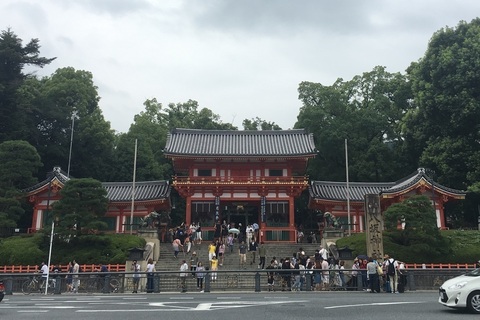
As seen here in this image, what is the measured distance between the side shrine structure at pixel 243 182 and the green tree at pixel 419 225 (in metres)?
11.7

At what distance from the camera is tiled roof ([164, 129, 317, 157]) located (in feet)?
133

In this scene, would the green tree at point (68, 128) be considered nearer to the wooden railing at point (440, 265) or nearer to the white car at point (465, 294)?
the wooden railing at point (440, 265)

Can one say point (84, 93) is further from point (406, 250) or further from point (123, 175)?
point (406, 250)

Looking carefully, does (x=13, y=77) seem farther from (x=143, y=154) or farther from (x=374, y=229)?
(x=374, y=229)

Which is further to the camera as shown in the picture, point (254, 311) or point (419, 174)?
point (419, 174)

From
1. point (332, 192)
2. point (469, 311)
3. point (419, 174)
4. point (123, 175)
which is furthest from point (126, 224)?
point (469, 311)

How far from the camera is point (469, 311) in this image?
1102 cm

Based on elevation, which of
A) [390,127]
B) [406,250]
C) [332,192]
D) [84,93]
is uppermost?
[84,93]

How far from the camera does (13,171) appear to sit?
32844 millimetres

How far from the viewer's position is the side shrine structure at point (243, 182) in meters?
38.9

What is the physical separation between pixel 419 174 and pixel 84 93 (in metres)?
36.3

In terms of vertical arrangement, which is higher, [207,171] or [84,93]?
[84,93]

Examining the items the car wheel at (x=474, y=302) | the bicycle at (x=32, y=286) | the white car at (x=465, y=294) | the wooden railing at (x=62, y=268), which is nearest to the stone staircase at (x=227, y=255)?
the wooden railing at (x=62, y=268)

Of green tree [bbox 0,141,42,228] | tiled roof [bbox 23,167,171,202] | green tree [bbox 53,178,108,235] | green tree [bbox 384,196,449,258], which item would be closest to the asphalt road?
green tree [bbox 384,196,449,258]
